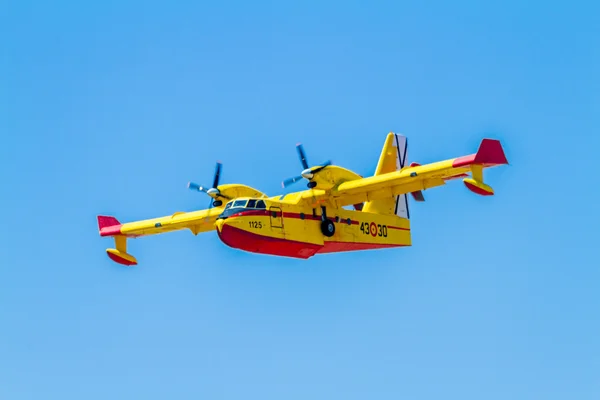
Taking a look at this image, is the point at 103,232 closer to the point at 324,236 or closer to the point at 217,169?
the point at 217,169

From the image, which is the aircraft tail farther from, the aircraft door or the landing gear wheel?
the aircraft door

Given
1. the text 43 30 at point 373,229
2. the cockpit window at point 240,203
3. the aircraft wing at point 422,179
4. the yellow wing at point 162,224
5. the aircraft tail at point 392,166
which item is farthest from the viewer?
the aircraft tail at point 392,166

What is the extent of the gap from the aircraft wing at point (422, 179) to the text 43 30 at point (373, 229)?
1.28m

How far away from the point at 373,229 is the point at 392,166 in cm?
324

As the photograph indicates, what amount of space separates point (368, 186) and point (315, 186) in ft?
6.12

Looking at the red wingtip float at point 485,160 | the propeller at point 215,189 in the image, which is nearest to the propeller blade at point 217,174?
the propeller at point 215,189

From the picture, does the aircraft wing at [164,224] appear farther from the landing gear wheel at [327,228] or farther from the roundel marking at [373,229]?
the roundel marking at [373,229]

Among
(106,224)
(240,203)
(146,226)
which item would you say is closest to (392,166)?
(240,203)

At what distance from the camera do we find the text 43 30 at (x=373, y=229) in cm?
3847

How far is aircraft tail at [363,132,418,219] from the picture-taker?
39969mm

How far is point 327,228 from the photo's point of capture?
121 ft

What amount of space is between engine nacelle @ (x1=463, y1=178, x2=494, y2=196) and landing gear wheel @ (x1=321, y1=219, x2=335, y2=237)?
5.77m

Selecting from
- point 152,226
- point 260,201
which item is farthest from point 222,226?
point 152,226

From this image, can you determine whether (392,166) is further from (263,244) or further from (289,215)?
(263,244)
